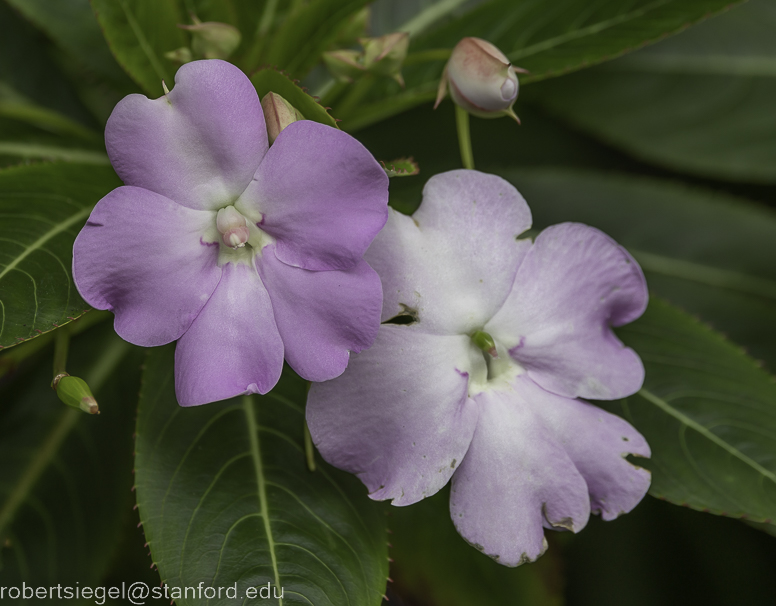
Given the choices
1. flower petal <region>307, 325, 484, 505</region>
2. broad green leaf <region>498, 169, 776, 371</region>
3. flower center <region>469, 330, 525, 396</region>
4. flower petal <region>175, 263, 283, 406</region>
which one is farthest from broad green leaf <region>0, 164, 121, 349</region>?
broad green leaf <region>498, 169, 776, 371</region>

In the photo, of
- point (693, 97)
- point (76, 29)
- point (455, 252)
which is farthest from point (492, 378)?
point (693, 97)

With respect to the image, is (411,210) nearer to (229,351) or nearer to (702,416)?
(229,351)

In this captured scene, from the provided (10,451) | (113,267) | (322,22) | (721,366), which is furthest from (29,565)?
(721,366)

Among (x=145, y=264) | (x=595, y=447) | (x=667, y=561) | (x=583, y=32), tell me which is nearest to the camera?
(x=145, y=264)

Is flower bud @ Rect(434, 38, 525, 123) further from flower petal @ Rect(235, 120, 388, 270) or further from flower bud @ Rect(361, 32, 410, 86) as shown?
flower petal @ Rect(235, 120, 388, 270)

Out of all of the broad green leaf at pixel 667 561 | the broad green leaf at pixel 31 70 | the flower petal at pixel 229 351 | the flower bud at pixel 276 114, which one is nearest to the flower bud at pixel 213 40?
the flower bud at pixel 276 114

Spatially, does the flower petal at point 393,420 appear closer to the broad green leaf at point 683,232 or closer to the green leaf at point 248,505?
the green leaf at point 248,505

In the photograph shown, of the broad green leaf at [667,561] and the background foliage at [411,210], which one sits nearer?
the background foliage at [411,210]
